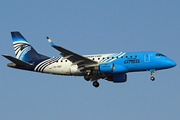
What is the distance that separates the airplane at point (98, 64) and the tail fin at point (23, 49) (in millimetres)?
558

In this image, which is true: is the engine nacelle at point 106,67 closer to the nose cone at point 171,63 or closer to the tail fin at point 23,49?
the nose cone at point 171,63

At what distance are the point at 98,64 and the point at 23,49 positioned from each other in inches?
535

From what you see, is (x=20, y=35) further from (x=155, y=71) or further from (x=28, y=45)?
(x=155, y=71)

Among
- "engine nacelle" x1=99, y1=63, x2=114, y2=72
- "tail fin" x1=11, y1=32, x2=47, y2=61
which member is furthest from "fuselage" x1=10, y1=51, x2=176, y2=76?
"tail fin" x1=11, y1=32, x2=47, y2=61

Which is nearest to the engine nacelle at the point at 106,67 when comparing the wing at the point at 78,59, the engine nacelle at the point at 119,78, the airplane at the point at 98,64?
the airplane at the point at 98,64

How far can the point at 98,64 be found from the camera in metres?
49.7

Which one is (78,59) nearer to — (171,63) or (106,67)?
(106,67)

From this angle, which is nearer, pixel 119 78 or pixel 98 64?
pixel 98 64

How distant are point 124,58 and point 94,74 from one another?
16.6ft

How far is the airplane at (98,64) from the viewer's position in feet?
161

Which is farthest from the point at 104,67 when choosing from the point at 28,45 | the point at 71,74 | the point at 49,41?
the point at 28,45

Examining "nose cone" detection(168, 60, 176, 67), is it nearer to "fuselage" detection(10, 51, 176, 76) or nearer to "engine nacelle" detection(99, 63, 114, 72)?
"fuselage" detection(10, 51, 176, 76)

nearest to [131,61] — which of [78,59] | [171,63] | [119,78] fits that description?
[119,78]

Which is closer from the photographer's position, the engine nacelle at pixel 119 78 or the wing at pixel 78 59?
the wing at pixel 78 59
